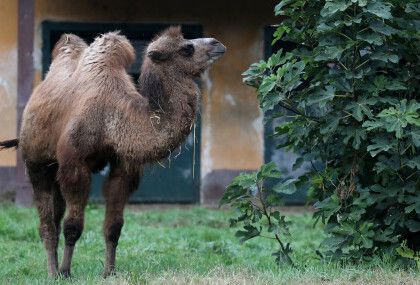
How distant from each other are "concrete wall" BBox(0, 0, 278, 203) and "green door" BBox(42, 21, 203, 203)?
0.11 meters

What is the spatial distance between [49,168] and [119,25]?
6044 millimetres

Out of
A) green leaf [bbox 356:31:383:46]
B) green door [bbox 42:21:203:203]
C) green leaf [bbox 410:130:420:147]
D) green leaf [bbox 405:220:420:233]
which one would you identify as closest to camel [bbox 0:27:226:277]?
green leaf [bbox 356:31:383:46]

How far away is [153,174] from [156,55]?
22.0 feet

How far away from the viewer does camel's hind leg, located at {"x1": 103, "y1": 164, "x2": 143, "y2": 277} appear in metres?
6.34

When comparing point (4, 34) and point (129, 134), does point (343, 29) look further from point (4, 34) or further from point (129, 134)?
point (4, 34)

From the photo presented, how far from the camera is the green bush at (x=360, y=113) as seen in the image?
18.3ft

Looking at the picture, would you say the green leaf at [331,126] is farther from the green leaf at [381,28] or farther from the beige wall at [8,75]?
the beige wall at [8,75]

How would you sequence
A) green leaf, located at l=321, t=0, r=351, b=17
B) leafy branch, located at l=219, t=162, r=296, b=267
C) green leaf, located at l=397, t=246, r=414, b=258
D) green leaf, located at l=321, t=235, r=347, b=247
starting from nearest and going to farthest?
1. green leaf, located at l=321, t=0, r=351, b=17
2. green leaf, located at l=397, t=246, r=414, b=258
3. green leaf, located at l=321, t=235, r=347, b=247
4. leafy branch, located at l=219, t=162, r=296, b=267

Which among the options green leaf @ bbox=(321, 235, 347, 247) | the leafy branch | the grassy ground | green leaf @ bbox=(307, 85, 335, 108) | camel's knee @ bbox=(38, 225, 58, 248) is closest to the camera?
the grassy ground

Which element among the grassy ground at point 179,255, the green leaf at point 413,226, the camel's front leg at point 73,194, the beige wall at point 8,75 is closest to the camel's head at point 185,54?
the camel's front leg at point 73,194

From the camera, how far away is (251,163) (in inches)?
500

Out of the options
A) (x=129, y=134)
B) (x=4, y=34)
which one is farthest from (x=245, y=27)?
(x=129, y=134)

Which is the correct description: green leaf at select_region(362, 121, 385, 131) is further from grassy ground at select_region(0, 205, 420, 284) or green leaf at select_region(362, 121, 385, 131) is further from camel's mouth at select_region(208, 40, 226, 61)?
camel's mouth at select_region(208, 40, 226, 61)

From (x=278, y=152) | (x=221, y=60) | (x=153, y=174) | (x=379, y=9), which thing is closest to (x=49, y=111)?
(x=379, y=9)
